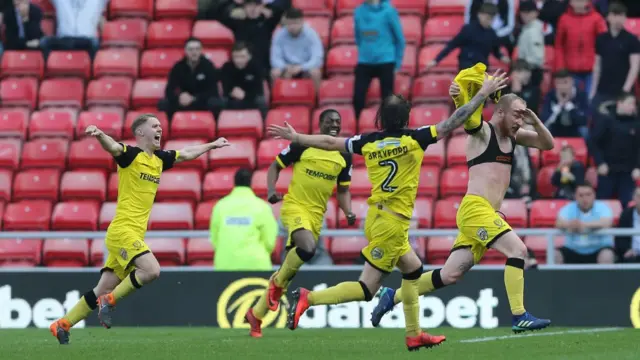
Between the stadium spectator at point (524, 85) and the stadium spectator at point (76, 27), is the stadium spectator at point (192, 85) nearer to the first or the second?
the stadium spectator at point (76, 27)

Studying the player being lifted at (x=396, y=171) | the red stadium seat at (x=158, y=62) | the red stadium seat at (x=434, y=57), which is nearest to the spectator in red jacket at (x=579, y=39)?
the red stadium seat at (x=434, y=57)

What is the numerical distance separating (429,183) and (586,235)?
9.44 ft

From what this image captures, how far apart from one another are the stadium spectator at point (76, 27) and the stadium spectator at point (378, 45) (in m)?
4.28

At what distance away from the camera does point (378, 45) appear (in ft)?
63.4

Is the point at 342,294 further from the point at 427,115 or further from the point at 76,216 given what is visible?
the point at 76,216

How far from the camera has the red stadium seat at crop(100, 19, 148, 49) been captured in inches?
864

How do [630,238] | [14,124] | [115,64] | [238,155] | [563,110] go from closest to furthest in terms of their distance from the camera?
[630,238] < [563,110] < [238,155] < [14,124] < [115,64]

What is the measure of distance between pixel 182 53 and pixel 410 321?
11036 mm

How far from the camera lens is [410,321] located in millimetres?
11344

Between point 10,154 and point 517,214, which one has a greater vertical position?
point 10,154

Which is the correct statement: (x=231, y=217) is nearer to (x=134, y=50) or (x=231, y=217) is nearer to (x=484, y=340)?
(x=484, y=340)

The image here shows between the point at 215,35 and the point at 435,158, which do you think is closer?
the point at 435,158

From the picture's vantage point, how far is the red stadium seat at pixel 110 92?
2102 cm

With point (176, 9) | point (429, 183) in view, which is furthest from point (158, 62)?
point (429, 183)
